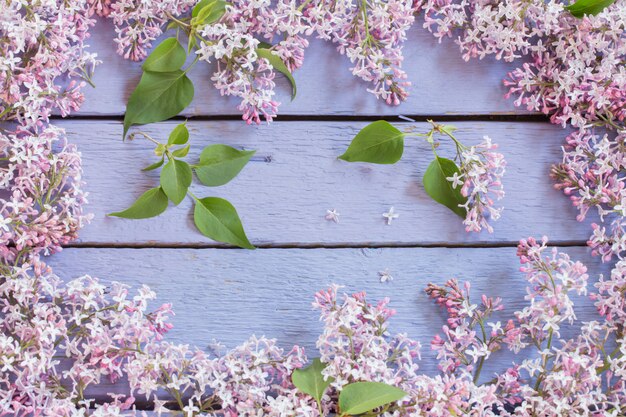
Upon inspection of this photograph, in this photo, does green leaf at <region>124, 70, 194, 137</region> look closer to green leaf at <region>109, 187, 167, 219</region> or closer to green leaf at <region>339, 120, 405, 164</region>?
green leaf at <region>109, 187, 167, 219</region>

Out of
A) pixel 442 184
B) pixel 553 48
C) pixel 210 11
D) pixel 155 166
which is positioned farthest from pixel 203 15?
pixel 553 48

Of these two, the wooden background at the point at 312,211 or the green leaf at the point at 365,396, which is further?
the wooden background at the point at 312,211

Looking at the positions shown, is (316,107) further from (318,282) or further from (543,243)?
(543,243)

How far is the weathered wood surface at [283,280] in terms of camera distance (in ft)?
3.43

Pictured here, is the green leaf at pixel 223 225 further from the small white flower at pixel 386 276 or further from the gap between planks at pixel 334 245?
the small white flower at pixel 386 276

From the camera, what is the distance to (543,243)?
3.34ft

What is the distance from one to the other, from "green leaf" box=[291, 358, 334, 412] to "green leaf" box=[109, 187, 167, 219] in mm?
323

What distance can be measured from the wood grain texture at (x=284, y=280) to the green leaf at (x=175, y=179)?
0.10 metres

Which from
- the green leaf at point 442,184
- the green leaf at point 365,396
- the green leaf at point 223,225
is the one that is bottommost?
the green leaf at point 365,396

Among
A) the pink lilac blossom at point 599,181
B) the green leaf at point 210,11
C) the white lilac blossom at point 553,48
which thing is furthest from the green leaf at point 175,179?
the pink lilac blossom at point 599,181

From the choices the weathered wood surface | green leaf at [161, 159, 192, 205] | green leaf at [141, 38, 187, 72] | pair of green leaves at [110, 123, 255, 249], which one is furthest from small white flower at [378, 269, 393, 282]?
green leaf at [141, 38, 187, 72]

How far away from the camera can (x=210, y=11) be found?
39.8 inches

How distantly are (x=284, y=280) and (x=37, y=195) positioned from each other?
388 mm

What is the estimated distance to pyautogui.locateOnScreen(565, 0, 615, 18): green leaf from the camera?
102 cm
